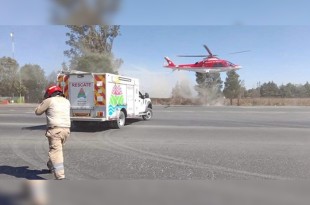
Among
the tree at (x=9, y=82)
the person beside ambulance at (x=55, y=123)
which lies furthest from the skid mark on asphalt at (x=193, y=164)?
the tree at (x=9, y=82)

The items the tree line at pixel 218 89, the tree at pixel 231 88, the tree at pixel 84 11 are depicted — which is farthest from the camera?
the tree at pixel 231 88

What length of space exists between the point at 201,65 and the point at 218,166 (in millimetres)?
24199

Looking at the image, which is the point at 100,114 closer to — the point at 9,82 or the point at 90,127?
the point at 90,127

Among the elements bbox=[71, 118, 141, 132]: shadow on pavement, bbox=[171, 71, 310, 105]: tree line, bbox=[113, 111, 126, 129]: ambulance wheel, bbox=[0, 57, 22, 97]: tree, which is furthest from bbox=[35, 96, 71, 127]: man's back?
bbox=[0, 57, 22, 97]: tree

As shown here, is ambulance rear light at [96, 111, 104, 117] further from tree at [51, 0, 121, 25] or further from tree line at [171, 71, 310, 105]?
tree line at [171, 71, 310, 105]

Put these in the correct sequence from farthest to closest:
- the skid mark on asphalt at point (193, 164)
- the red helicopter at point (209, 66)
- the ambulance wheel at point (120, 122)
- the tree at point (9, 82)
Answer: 1. the tree at point (9, 82)
2. the red helicopter at point (209, 66)
3. the ambulance wheel at point (120, 122)
4. the skid mark on asphalt at point (193, 164)

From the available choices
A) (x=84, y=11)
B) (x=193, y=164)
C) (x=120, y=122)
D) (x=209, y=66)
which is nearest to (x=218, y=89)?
(x=209, y=66)

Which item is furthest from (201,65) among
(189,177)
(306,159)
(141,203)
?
(141,203)

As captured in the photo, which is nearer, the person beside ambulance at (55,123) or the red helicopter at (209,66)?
the person beside ambulance at (55,123)

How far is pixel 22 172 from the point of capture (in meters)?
6.73

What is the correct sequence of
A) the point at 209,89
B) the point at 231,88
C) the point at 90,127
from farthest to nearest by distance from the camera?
the point at 231,88
the point at 209,89
the point at 90,127

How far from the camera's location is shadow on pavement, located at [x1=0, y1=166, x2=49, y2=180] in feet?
21.2

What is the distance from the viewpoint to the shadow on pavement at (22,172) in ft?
21.2

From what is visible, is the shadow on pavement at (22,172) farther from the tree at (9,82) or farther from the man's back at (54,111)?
the tree at (9,82)
